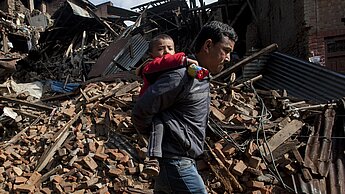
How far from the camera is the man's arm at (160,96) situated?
6.64 feet

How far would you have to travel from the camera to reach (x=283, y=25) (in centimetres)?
1130

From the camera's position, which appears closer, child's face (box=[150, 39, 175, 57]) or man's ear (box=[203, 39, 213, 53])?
man's ear (box=[203, 39, 213, 53])

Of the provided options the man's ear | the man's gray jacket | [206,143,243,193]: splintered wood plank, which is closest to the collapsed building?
[206,143,243,193]: splintered wood plank

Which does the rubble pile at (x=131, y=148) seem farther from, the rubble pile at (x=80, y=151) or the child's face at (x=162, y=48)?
the child's face at (x=162, y=48)

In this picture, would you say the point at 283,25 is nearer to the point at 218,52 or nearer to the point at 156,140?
the point at 218,52

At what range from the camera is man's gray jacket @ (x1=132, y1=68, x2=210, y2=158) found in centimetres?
204

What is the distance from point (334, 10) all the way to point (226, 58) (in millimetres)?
7893

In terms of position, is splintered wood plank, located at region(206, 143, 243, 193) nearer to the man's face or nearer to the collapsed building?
the collapsed building

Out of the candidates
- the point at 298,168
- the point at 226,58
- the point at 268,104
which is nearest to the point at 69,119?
the point at 268,104

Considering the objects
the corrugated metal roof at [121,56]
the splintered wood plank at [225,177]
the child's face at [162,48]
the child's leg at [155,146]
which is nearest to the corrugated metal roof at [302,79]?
the splintered wood plank at [225,177]

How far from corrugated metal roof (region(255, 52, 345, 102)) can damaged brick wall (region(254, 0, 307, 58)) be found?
1.12m

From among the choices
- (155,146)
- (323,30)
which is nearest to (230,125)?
(155,146)

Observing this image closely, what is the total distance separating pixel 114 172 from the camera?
5.14 metres

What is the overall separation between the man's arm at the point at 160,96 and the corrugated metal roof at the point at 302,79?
533cm
